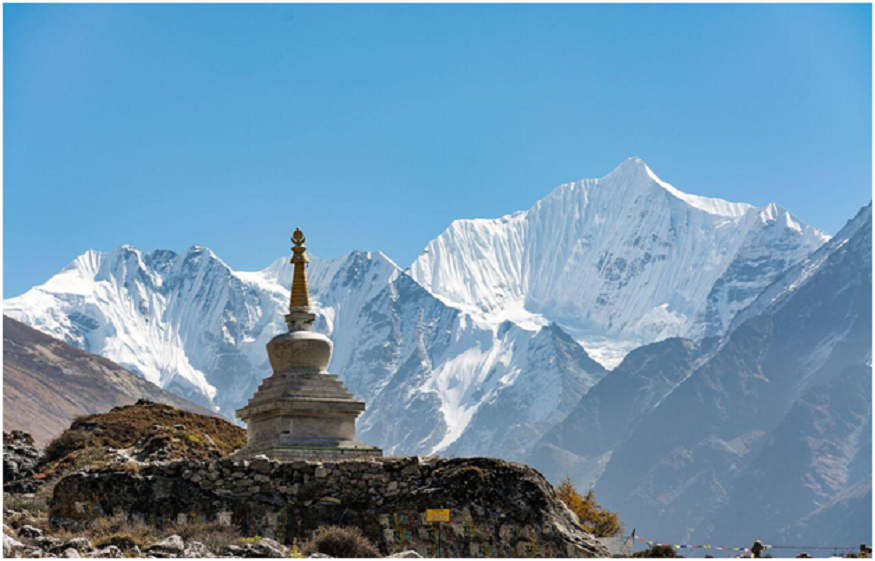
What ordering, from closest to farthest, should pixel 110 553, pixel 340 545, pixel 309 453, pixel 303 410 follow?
pixel 110 553 → pixel 340 545 → pixel 309 453 → pixel 303 410

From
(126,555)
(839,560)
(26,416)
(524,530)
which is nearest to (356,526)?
(524,530)

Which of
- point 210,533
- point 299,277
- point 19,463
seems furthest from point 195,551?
point 19,463

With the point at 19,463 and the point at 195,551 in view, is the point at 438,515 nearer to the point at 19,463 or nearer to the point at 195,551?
the point at 195,551

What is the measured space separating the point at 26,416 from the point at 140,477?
182 metres

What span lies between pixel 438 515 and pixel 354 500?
210 centimetres

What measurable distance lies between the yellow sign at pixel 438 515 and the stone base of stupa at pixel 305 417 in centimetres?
820

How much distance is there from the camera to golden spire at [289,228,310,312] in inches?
1479

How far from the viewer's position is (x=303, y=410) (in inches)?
1326

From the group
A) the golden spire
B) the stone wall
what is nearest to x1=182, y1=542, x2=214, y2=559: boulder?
the stone wall

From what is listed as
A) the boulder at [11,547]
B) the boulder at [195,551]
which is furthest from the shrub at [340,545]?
the boulder at [11,547]

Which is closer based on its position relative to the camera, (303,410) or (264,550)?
(264,550)

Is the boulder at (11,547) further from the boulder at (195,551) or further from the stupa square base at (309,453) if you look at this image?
the stupa square base at (309,453)

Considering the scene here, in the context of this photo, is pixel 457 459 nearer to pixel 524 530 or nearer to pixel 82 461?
pixel 524 530

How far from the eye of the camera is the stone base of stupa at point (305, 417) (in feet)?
109
